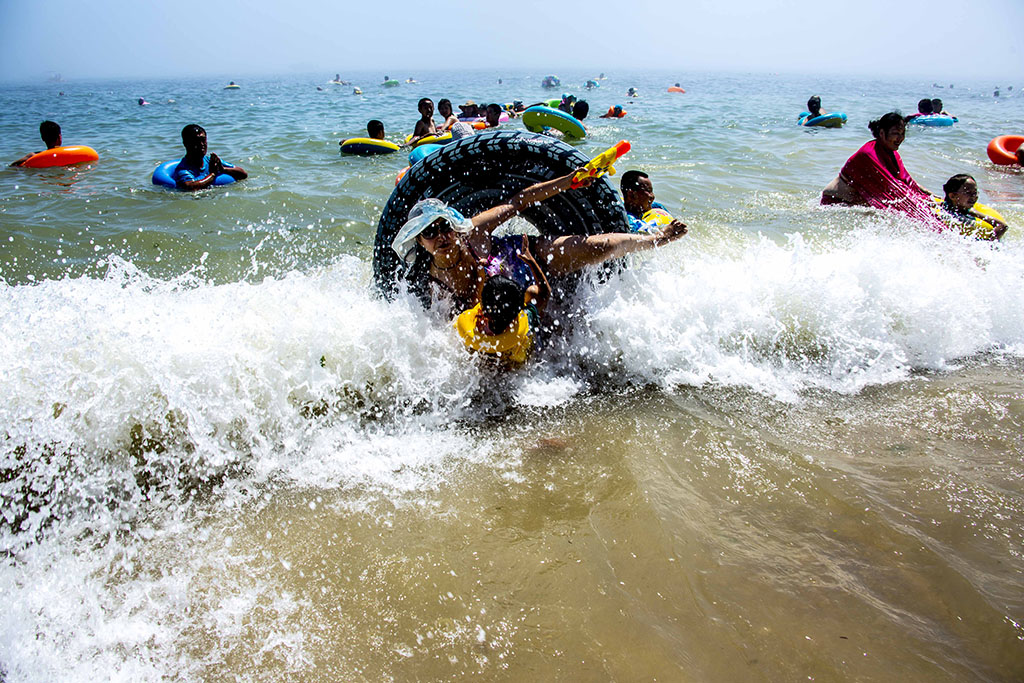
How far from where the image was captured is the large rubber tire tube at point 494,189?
3.55 metres

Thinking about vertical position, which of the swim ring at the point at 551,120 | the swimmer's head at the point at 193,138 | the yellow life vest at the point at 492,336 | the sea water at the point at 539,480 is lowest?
the sea water at the point at 539,480

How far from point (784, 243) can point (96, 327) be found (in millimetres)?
6044

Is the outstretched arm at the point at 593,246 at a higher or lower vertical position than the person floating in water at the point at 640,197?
lower

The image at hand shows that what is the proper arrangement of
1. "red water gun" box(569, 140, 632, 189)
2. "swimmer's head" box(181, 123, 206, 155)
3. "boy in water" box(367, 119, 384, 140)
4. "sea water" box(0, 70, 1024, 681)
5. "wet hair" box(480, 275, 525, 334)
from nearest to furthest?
"sea water" box(0, 70, 1024, 681) → "wet hair" box(480, 275, 525, 334) → "red water gun" box(569, 140, 632, 189) → "swimmer's head" box(181, 123, 206, 155) → "boy in water" box(367, 119, 384, 140)

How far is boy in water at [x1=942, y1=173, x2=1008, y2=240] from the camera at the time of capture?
532 centimetres

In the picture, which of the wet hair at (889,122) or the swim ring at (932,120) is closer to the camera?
the wet hair at (889,122)

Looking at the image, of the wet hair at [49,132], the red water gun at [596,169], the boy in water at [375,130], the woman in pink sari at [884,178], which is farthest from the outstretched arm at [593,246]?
the wet hair at [49,132]

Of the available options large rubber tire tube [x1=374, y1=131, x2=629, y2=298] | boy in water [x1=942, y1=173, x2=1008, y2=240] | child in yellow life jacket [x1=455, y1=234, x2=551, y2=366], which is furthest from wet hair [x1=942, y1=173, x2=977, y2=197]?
child in yellow life jacket [x1=455, y1=234, x2=551, y2=366]

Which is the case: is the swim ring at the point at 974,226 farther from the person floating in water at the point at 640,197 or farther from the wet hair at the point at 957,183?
the person floating in water at the point at 640,197

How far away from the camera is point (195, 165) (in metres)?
8.02

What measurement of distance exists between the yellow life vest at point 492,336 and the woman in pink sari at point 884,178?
4.73 meters

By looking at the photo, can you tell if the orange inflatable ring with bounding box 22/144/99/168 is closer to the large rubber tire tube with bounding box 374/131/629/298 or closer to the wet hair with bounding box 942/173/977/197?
the large rubber tire tube with bounding box 374/131/629/298

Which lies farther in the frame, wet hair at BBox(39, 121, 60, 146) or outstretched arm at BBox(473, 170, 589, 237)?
wet hair at BBox(39, 121, 60, 146)

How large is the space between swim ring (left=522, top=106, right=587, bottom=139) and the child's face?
22.9 feet
